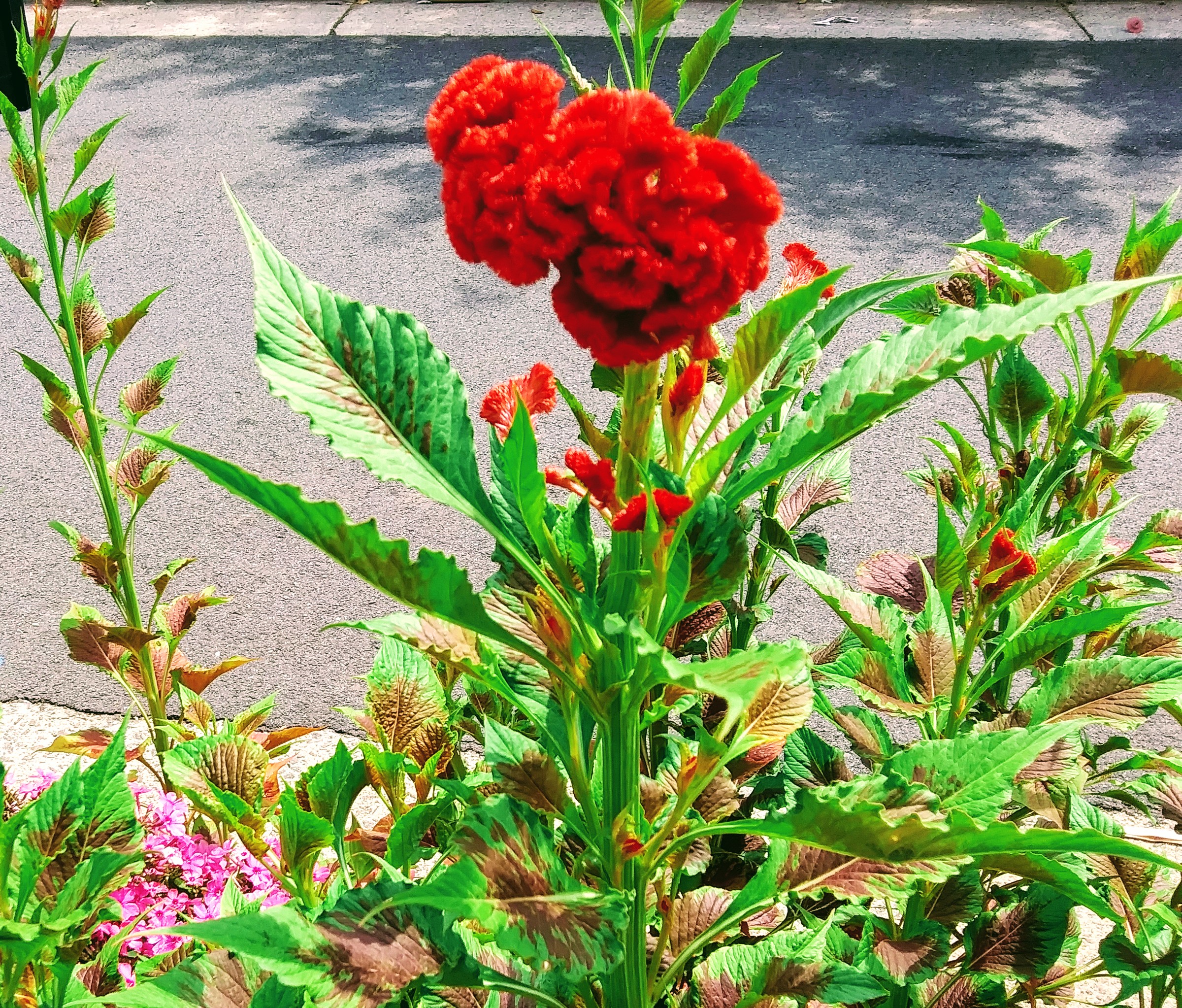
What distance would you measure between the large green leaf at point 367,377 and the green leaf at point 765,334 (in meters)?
0.22

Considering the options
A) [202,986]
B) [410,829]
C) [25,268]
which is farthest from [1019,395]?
[25,268]

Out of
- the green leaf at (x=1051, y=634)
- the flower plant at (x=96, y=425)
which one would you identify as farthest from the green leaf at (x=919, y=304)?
the flower plant at (x=96, y=425)

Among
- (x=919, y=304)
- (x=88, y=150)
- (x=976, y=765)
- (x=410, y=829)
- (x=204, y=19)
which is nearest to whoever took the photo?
(x=976, y=765)

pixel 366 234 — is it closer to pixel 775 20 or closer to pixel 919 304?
pixel 775 20

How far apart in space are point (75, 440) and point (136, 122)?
6030 mm

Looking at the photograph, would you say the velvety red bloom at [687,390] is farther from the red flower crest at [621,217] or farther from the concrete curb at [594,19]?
the concrete curb at [594,19]

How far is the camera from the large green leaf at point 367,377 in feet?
2.98

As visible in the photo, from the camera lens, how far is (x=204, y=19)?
922 centimetres

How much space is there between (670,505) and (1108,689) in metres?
0.73

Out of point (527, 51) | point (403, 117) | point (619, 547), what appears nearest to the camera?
point (619, 547)

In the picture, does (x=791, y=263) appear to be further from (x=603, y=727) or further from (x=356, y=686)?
(x=356, y=686)

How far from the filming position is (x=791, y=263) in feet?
4.85

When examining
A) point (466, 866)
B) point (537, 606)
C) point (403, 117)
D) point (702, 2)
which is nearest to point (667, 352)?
point (537, 606)

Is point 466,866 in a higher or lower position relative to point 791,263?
lower
